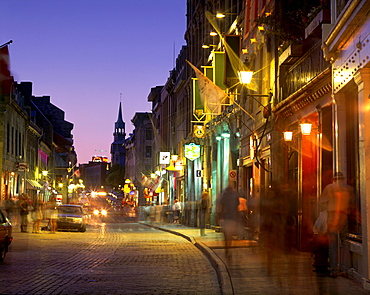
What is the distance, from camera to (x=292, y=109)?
19203 mm

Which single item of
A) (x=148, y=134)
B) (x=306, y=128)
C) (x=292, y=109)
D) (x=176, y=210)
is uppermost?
(x=148, y=134)

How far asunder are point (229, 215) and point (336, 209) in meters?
4.68

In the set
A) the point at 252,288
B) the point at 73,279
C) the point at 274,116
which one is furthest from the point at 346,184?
the point at 274,116

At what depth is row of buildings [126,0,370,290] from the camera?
39.4 ft

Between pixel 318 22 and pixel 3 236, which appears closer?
pixel 318 22

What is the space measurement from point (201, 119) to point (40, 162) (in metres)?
34.0

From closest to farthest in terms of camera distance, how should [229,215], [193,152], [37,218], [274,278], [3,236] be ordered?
[274,278] → [3,236] → [229,215] → [37,218] → [193,152]

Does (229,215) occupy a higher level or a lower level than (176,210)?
lower

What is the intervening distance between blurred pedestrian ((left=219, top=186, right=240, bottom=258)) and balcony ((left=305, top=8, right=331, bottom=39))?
428 centimetres

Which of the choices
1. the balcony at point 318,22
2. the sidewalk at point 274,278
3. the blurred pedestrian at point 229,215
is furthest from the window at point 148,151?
the balcony at point 318,22

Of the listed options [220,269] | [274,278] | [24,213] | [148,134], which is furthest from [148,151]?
[274,278]

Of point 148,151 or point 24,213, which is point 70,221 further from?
point 148,151

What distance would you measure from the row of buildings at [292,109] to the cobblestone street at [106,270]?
2466 millimetres

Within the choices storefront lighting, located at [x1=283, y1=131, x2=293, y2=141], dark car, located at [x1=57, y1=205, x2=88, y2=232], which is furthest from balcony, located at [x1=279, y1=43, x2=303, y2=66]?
dark car, located at [x1=57, y1=205, x2=88, y2=232]
